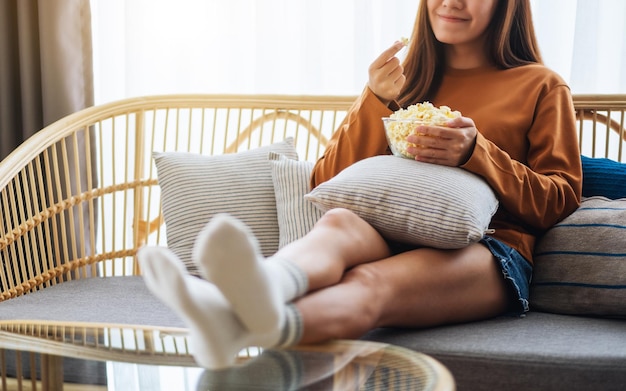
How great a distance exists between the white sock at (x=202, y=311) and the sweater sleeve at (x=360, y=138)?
0.76 meters

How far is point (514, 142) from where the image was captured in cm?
163

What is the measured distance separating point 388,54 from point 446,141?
231 millimetres

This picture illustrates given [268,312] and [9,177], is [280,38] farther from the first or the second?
[268,312]

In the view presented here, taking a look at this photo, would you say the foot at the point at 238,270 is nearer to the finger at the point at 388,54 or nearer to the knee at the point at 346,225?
the knee at the point at 346,225

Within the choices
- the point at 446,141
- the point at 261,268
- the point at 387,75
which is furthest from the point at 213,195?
the point at 261,268

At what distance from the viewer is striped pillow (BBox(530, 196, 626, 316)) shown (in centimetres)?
143

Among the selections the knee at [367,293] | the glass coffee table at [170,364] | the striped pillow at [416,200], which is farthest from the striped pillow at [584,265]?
the glass coffee table at [170,364]

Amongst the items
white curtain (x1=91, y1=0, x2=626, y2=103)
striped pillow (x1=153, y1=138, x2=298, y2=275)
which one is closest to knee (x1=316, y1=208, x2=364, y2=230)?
striped pillow (x1=153, y1=138, x2=298, y2=275)

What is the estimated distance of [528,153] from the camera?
165 centimetres

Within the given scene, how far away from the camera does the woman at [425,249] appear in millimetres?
903

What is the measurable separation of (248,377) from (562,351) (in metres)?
0.54

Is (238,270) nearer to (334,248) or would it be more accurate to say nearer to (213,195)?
(334,248)

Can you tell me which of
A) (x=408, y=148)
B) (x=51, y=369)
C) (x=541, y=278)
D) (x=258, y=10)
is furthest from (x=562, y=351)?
(x=258, y=10)

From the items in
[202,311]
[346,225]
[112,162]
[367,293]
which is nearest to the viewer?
[202,311]
